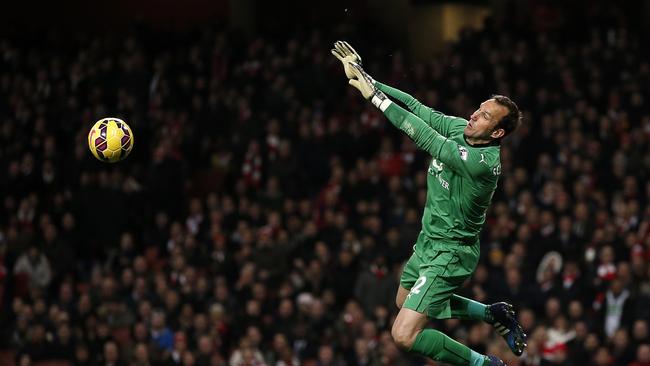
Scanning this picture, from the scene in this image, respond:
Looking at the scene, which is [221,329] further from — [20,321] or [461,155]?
[461,155]

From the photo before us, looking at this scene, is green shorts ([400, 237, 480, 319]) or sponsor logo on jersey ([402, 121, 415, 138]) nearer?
sponsor logo on jersey ([402, 121, 415, 138])

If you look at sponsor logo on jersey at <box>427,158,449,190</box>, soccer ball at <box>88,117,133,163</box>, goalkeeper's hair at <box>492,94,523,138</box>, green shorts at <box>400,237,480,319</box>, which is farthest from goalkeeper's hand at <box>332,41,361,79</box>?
soccer ball at <box>88,117,133,163</box>

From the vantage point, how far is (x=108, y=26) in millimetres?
28844

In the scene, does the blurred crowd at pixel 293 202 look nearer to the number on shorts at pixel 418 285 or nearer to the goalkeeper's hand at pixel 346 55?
the number on shorts at pixel 418 285

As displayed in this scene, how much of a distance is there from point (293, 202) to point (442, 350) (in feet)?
31.4

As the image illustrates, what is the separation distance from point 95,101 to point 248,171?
3622mm

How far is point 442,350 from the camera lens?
10109mm

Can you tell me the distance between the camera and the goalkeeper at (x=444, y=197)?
957cm

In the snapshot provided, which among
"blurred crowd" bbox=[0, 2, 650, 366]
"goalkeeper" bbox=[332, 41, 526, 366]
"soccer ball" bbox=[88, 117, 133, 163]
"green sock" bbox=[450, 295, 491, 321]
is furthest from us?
"blurred crowd" bbox=[0, 2, 650, 366]

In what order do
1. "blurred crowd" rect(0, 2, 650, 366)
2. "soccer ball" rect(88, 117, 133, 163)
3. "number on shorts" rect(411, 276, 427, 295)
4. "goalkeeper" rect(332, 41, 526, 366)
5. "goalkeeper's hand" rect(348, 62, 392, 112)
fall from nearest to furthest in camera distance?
1. "goalkeeper" rect(332, 41, 526, 366)
2. "goalkeeper's hand" rect(348, 62, 392, 112)
3. "number on shorts" rect(411, 276, 427, 295)
4. "soccer ball" rect(88, 117, 133, 163)
5. "blurred crowd" rect(0, 2, 650, 366)

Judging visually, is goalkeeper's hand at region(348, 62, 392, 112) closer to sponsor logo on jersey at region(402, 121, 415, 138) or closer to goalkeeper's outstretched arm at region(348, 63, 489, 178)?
goalkeeper's outstretched arm at region(348, 63, 489, 178)

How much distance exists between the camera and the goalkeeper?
957cm

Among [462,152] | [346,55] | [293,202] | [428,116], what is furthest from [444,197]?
[293,202]

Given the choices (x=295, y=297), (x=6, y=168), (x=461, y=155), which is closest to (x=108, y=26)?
(x=6, y=168)
